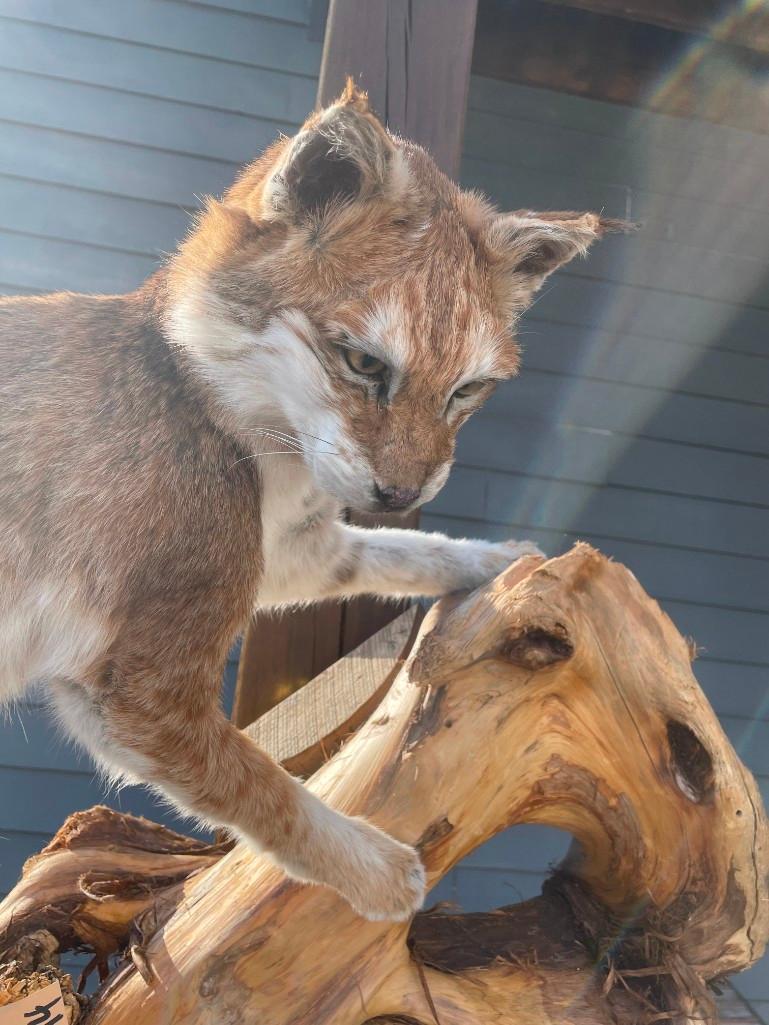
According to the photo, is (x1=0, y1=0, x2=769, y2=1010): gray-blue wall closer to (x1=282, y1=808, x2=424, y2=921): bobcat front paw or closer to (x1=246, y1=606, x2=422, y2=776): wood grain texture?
(x1=246, y1=606, x2=422, y2=776): wood grain texture

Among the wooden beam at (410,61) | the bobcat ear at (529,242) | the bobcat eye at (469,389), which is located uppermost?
the wooden beam at (410,61)

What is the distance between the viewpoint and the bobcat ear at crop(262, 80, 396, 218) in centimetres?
189

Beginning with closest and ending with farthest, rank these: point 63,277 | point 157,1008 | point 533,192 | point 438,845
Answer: point 157,1008 → point 438,845 → point 63,277 → point 533,192

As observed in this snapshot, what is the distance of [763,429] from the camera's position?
548 cm

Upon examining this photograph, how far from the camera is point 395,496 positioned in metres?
2.05

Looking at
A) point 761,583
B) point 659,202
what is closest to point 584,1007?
→ point 761,583

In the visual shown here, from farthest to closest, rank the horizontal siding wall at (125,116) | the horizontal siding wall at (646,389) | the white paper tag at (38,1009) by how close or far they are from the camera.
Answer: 1. the horizontal siding wall at (646,389)
2. the horizontal siding wall at (125,116)
3. the white paper tag at (38,1009)

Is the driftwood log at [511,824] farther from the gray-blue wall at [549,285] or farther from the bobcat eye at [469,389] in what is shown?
the gray-blue wall at [549,285]

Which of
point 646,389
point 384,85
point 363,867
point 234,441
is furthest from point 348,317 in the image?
point 646,389

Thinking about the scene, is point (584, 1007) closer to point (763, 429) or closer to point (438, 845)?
point (438, 845)

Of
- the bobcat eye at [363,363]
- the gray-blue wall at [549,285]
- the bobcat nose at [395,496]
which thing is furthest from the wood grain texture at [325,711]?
the gray-blue wall at [549,285]

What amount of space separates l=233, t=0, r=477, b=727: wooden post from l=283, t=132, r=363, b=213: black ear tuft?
716 millimetres

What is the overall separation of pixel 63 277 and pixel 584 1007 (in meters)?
4.23

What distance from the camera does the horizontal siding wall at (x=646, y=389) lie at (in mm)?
5184
